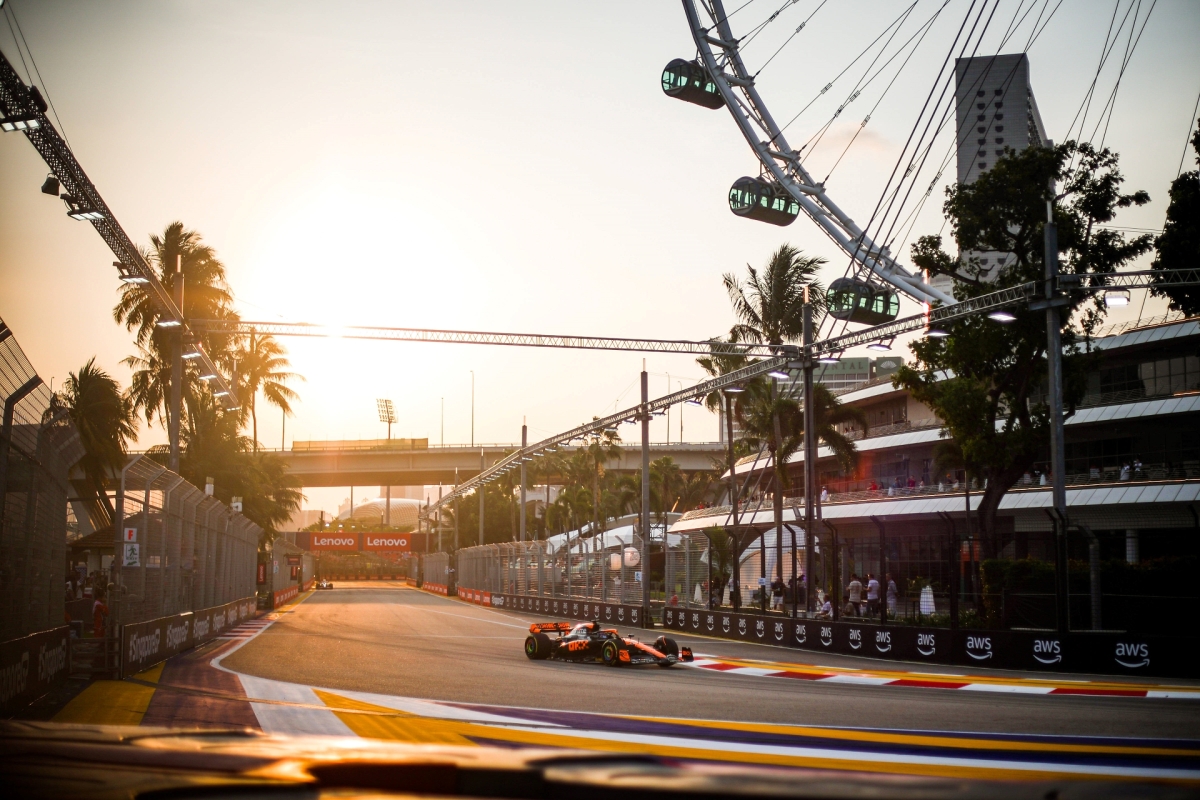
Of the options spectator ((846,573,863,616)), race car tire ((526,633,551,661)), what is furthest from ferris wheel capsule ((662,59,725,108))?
race car tire ((526,633,551,661))

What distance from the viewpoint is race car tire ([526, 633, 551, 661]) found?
2219 cm

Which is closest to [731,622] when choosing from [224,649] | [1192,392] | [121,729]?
[224,649]

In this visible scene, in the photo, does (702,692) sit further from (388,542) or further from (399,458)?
(388,542)

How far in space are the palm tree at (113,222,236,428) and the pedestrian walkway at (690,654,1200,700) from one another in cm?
3261

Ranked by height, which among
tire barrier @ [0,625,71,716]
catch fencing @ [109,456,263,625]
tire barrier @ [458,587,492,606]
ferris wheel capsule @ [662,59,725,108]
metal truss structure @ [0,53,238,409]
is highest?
ferris wheel capsule @ [662,59,725,108]

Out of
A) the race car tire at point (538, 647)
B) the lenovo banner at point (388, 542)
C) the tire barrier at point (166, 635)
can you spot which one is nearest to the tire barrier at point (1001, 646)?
the race car tire at point (538, 647)

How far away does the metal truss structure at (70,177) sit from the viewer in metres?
19.8

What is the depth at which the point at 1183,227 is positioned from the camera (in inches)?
1267

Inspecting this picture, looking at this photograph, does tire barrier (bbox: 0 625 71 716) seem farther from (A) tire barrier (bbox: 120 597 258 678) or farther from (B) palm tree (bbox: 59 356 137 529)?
(B) palm tree (bbox: 59 356 137 529)

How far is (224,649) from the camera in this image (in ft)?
77.6

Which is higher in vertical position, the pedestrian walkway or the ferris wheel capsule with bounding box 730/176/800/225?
the ferris wheel capsule with bounding box 730/176/800/225

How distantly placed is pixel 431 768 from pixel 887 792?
4.37 feet

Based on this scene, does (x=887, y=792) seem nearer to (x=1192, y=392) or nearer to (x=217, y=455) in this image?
(x=1192, y=392)

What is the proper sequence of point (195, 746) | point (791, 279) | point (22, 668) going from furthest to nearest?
point (791, 279) → point (22, 668) → point (195, 746)
